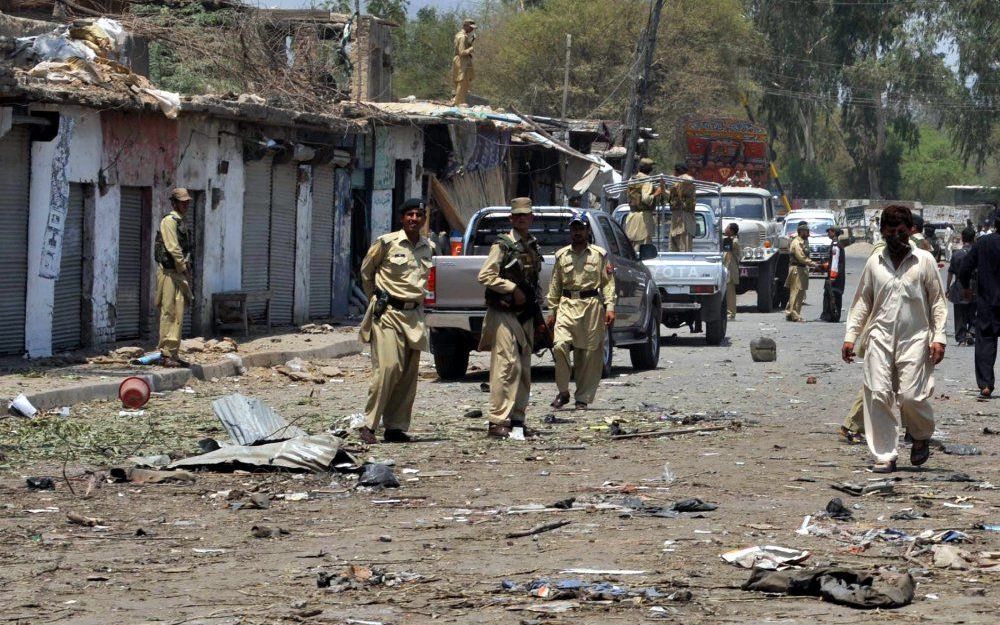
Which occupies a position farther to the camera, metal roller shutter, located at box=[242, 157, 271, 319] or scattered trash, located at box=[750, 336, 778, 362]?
metal roller shutter, located at box=[242, 157, 271, 319]

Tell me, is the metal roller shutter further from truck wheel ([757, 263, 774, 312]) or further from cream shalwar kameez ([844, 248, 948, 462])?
cream shalwar kameez ([844, 248, 948, 462])

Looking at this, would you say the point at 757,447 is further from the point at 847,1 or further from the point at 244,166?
the point at 847,1

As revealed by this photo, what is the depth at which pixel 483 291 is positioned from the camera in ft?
53.0

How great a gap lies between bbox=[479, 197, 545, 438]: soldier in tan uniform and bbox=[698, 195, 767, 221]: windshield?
23154mm

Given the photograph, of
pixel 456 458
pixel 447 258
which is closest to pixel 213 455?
pixel 456 458

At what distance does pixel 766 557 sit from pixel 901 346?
348 cm

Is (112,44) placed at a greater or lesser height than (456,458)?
greater

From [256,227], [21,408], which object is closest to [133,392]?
[21,408]

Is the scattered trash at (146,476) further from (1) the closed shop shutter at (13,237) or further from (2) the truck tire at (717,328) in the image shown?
(2) the truck tire at (717,328)

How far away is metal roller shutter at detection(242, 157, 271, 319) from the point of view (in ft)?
74.4

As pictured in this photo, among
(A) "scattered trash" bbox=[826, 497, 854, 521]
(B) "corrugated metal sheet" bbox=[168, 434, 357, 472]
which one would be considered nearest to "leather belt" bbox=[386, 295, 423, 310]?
(B) "corrugated metal sheet" bbox=[168, 434, 357, 472]

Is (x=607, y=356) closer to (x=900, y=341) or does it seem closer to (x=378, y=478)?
(x=900, y=341)

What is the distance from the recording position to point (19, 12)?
25.4m

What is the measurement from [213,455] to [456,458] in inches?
65.0
